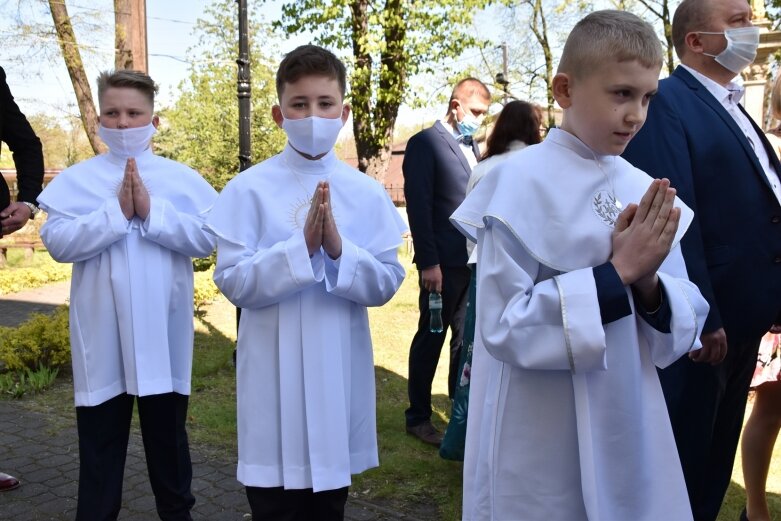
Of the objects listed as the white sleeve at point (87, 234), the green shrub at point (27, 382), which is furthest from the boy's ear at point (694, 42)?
the green shrub at point (27, 382)

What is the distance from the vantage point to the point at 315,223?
109 inches

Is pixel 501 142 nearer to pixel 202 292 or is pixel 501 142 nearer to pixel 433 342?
pixel 433 342

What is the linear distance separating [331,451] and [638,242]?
4.60 ft

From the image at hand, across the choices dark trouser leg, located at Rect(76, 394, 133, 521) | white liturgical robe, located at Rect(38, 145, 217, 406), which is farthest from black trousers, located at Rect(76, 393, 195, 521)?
white liturgical robe, located at Rect(38, 145, 217, 406)

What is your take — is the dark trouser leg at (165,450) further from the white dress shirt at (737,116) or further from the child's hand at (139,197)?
the white dress shirt at (737,116)

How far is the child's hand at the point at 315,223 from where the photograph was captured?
2.73 m

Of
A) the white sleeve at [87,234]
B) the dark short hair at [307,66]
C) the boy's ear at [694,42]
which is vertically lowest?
the white sleeve at [87,234]

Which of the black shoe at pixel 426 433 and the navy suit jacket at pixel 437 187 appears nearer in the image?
the navy suit jacket at pixel 437 187

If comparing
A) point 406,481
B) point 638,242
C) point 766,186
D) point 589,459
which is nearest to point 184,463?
point 406,481

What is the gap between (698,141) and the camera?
3.21m

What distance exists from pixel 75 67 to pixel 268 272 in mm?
15467

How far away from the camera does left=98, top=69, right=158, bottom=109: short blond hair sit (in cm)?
362

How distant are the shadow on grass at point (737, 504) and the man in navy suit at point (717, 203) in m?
1.12

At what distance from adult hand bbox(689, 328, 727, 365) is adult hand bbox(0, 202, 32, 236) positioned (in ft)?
10.7
